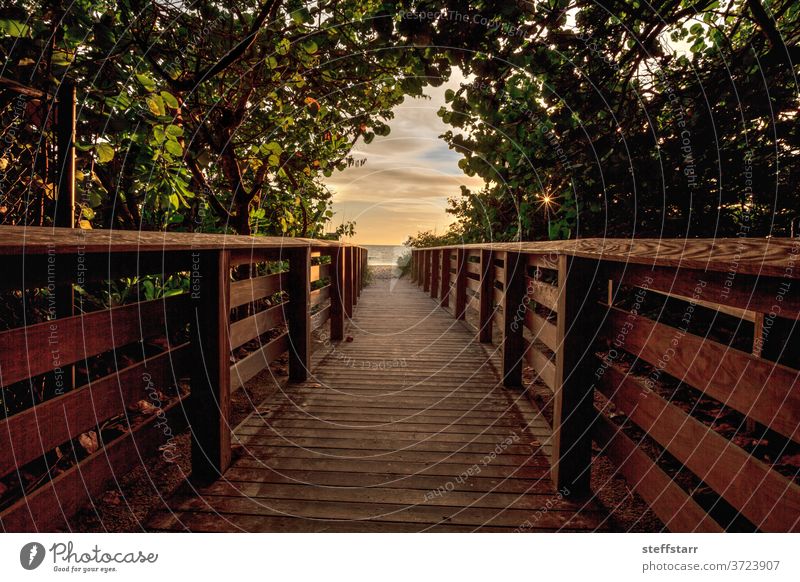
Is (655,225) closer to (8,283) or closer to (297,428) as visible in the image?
(297,428)

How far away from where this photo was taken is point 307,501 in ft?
6.79

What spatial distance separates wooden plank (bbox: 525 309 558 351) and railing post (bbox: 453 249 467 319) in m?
3.24

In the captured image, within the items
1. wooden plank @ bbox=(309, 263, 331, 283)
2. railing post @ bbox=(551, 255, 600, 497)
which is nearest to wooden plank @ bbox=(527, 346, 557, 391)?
railing post @ bbox=(551, 255, 600, 497)

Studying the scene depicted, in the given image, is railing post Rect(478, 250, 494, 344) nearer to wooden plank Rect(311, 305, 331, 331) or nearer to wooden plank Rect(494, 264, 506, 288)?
wooden plank Rect(494, 264, 506, 288)

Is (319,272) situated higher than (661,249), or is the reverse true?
(661,249)

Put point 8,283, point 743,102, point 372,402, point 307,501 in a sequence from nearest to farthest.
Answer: point 8,283, point 307,501, point 743,102, point 372,402

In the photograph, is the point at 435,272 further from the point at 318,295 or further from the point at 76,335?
the point at 76,335

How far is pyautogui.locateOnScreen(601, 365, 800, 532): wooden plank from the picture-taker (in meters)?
1.07

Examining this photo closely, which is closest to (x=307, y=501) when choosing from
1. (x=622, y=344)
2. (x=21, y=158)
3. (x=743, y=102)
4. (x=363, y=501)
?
(x=363, y=501)

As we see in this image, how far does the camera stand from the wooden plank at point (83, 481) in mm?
1372

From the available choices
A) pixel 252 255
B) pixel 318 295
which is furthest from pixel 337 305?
pixel 252 255

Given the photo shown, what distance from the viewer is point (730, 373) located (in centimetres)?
122

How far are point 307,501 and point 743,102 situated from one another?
366 cm

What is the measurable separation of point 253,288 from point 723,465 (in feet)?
8.54
